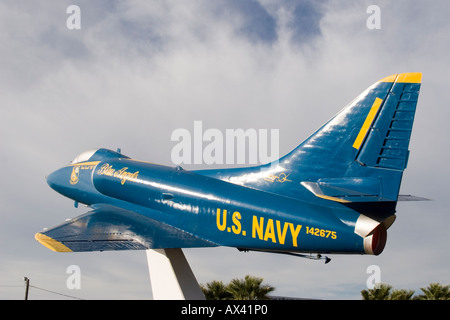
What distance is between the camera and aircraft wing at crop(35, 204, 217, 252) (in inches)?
500

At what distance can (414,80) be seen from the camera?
10.8m

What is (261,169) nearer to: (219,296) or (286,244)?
(286,244)

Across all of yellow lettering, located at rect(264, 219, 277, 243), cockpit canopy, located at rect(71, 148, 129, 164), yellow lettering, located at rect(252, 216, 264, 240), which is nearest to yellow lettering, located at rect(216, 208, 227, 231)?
yellow lettering, located at rect(252, 216, 264, 240)

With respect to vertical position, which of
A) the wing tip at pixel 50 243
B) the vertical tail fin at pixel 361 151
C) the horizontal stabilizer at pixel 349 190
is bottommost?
the wing tip at pixel 50 243

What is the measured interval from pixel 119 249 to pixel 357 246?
696cm

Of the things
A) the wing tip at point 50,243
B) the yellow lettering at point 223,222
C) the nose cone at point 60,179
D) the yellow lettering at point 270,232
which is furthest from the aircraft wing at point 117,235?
the nose cone at point 60,179

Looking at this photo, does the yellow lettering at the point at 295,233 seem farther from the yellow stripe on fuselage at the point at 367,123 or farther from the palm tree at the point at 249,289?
the palm tree at the point at 249,289

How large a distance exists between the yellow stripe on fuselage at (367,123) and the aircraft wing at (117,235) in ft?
15.9

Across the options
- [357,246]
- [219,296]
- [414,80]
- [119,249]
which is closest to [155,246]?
[119,249]

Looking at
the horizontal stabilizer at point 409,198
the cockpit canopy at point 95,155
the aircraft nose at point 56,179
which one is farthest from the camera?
the aircraft nose at point 56,179

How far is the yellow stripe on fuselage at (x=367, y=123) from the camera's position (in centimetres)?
1106

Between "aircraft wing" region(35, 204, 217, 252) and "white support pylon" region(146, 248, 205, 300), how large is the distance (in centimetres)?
64

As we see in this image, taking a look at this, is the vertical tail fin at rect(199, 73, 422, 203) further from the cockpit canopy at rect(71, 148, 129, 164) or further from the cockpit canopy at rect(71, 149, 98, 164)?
the cockpit canopy at rect(71, 149, 98, 164)

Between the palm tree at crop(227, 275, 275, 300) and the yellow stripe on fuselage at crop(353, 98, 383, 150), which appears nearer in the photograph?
the yellow stripe on fuselage at crop(353, 98, 383, 150)
